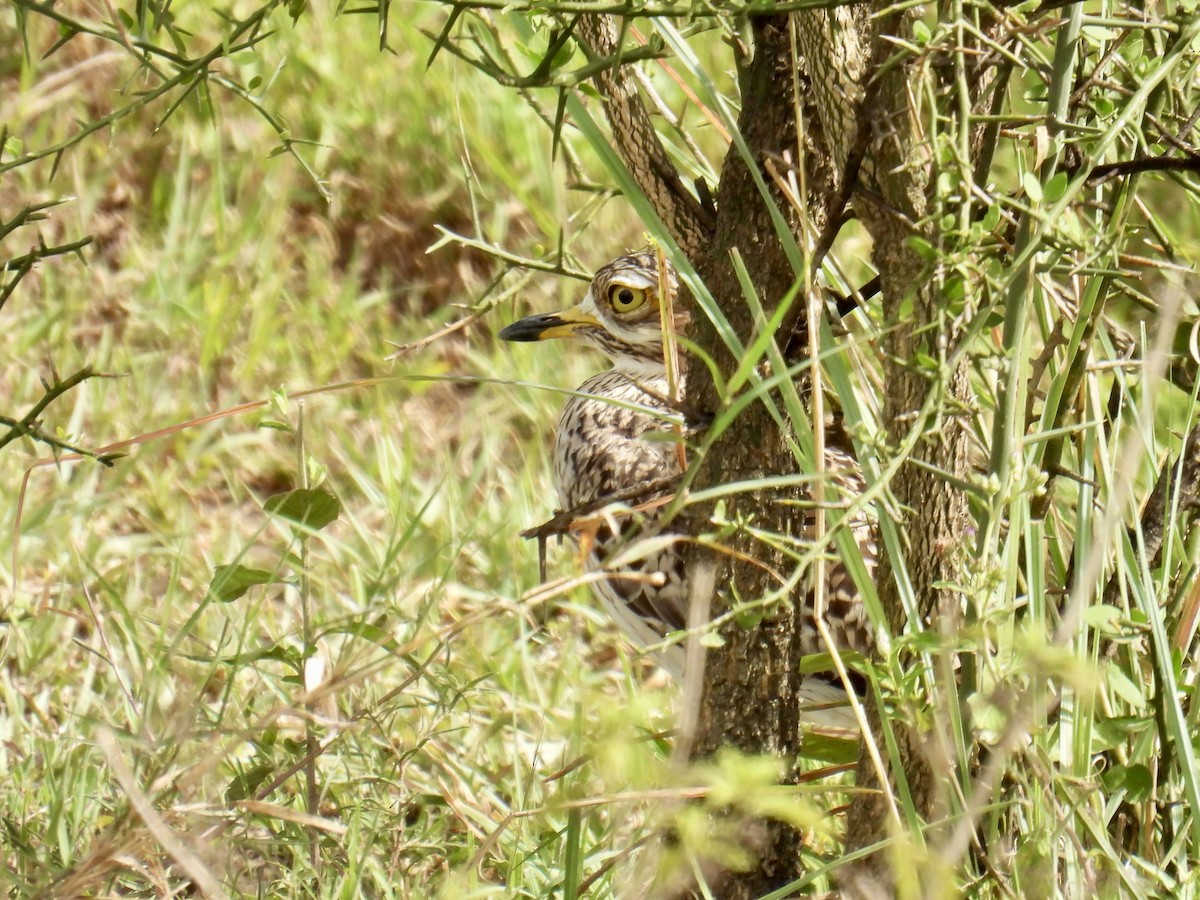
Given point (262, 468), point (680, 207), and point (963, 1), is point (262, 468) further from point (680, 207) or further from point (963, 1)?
point (963, 1)

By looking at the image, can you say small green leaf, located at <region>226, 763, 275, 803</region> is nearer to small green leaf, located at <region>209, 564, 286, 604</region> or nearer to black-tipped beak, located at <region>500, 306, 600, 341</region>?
small green leaf, located at <region>209, 564, 286, 604</region>

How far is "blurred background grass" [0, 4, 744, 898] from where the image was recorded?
2.47 metres

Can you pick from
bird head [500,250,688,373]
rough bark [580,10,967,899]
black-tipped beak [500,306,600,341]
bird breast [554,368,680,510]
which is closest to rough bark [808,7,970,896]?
rough bark [580,10,967,899]

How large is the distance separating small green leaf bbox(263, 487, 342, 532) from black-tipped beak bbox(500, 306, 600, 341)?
1620 mm

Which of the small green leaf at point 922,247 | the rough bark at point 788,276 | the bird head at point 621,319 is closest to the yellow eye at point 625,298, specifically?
the bird head at point 621,319

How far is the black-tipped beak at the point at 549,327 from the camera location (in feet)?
13.4

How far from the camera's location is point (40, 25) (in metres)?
5.28

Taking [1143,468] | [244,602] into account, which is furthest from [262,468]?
[1143,468]

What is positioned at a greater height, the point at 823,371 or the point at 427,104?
the point at 427,104

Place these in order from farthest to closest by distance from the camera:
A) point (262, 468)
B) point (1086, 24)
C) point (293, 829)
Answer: point (262, 468)
point (293, 829)
point (1086, 24)

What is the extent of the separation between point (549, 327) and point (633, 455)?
1.69ft

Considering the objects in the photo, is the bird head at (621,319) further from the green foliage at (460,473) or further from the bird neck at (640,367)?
the green foliage at (460,473)

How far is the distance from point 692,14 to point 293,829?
4.68 ft

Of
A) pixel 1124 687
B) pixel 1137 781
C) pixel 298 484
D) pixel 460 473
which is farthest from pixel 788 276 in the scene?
pixel 460 473
